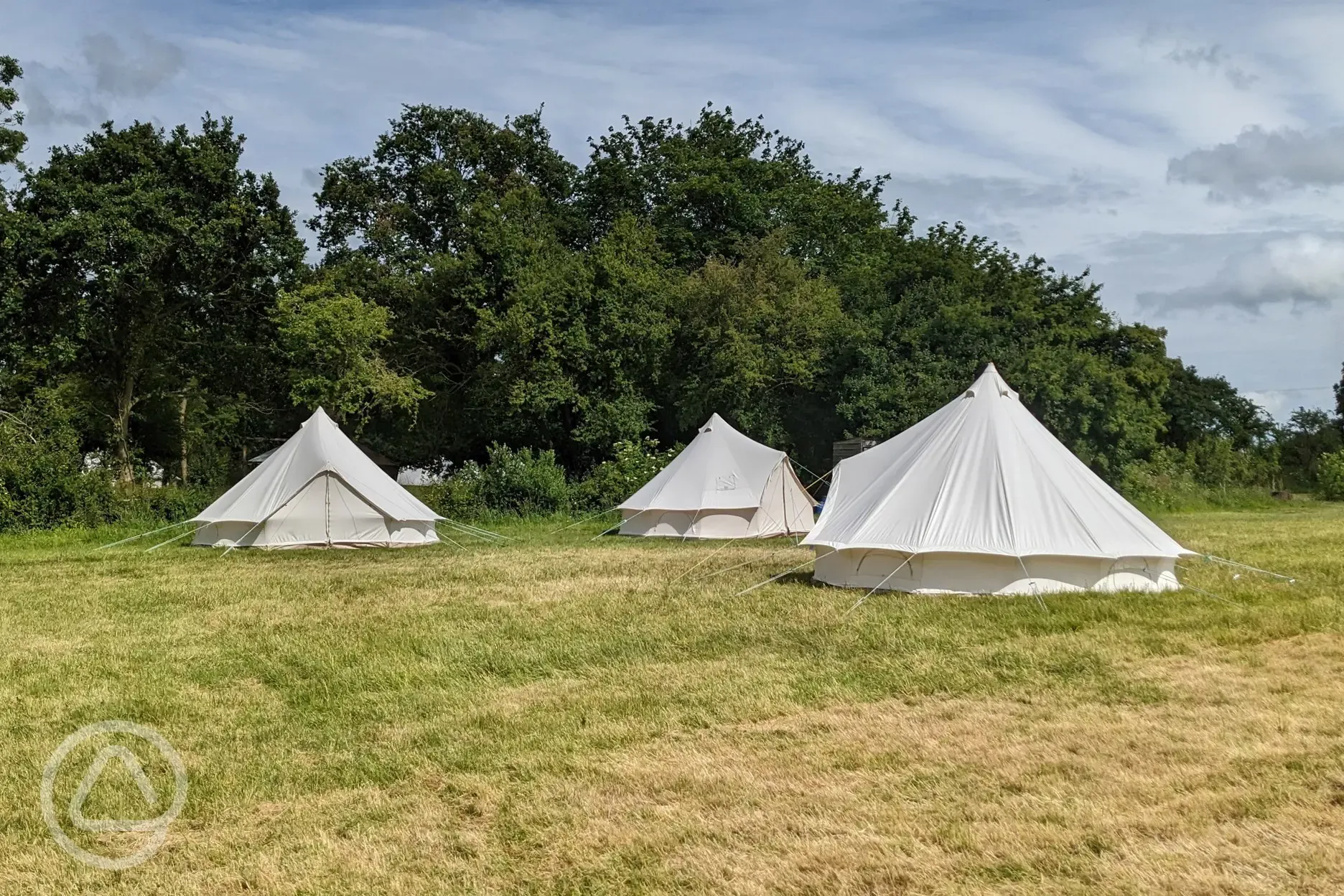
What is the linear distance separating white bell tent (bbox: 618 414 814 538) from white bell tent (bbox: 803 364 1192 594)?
725cm

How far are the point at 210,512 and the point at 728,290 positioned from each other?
42.6 ft

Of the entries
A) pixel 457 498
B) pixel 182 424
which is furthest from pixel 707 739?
pixel 182 424

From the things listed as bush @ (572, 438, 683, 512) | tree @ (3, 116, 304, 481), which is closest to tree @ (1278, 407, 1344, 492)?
bush @ (572, 438, 683, 512)

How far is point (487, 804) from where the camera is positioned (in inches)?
185

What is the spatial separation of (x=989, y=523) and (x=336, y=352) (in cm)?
1841

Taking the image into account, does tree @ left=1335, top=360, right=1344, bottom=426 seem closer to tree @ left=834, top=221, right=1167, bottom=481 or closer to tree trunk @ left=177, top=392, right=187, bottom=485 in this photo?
tree @ left=834, top=221, right=1167, bottom=481

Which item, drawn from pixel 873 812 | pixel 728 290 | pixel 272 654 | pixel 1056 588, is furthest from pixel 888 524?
pixel 728 290

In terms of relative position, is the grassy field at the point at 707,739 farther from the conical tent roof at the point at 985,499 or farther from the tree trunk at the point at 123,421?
the tree trunk at the point at 123,421

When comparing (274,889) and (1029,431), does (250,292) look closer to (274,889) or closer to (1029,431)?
(1029,431)

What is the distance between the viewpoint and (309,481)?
17.4 meters

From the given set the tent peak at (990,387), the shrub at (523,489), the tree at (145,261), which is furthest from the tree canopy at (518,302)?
the tent peak at (990,387)

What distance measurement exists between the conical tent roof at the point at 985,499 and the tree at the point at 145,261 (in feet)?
54.7

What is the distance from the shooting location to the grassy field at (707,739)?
3.97 m

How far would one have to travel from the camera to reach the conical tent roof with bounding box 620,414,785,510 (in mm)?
19094
